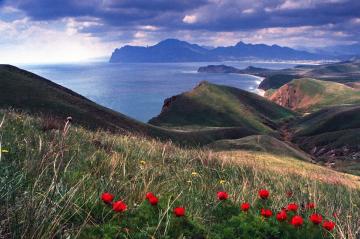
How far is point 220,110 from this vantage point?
156000 millimetres

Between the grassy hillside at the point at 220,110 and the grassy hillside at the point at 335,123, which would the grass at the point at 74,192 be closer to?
the grassy hillside at the point at 335,123

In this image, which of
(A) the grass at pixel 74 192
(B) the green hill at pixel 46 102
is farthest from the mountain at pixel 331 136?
(A) the grass at pixel 74 192

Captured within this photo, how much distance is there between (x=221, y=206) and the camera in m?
5.71

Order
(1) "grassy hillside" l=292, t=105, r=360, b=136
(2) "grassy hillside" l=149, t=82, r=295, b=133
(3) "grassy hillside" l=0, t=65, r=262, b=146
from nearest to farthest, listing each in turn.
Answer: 1. (3) "grassy hillside" l=0, t=65, r=262, b=146
2. (1) "grassy hillside" l=292, t=105, r=360, b=136
3. (2) "grassy hillside" l=149, t=82, r=295, b=133

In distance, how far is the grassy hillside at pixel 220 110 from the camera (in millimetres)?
144625

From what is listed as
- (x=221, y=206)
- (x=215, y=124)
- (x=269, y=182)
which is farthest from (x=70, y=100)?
(x=215, y=124)

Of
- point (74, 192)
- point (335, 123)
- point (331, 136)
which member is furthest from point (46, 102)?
point (335, 123)

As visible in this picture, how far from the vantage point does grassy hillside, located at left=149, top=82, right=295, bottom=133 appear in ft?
474

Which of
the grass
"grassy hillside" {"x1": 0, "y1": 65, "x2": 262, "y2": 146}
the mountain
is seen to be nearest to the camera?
the grass

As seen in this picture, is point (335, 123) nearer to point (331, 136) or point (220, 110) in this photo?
point (331, 136)

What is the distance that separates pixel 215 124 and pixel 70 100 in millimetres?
86905

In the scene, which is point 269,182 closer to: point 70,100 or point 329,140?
point 70,100

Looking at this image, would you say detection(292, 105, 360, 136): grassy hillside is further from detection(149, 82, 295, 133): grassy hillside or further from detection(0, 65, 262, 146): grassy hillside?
detection(0, 65, 262, 146): grassy hillside

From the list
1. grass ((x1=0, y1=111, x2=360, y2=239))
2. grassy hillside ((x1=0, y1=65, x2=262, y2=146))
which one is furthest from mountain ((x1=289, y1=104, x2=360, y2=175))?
grass ((x1=0, y1=111, x2=360, y2=239))
